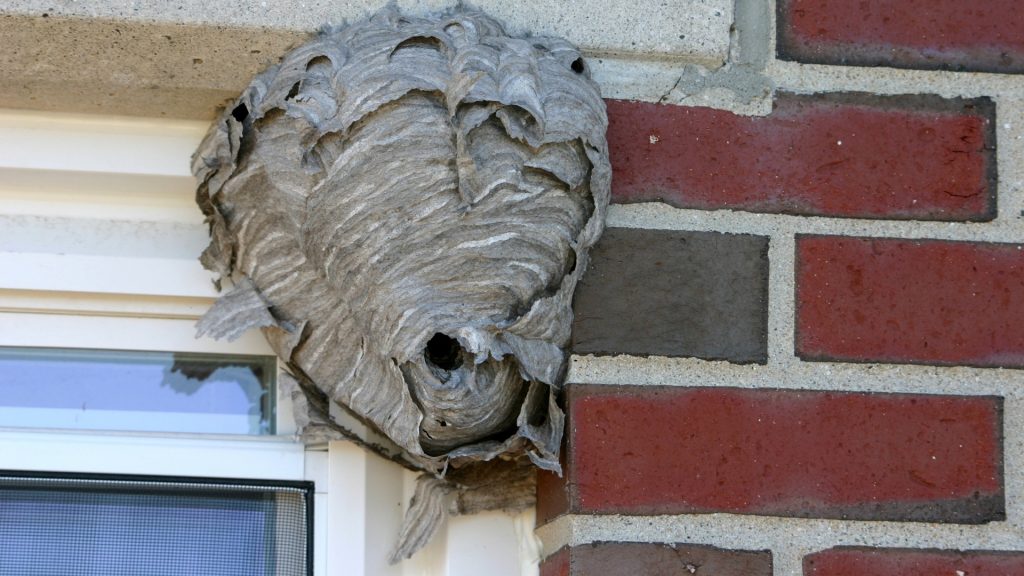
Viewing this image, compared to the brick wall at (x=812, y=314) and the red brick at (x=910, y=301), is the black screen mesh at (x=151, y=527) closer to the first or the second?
the brick wall at (x=812, y=314)

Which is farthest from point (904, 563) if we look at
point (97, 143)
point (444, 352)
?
point (97, 143)

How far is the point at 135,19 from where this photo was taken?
1.23m

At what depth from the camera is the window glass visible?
4.51 feet

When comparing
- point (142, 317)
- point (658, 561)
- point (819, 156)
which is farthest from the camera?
point (142, 317)

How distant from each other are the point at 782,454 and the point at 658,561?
0.49 ft

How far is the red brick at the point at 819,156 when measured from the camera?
1.25 m

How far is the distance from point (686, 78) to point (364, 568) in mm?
574

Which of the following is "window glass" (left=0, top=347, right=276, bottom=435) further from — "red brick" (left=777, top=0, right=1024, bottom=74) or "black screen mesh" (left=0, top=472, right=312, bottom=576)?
"red brick" (left=777, top=0, right=1024, bottom=74)

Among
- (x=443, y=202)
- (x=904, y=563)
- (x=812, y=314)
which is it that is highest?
(x=443, y=202)

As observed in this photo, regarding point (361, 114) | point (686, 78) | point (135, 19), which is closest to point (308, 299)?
point (361, 114)

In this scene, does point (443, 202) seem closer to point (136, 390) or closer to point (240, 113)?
point (240, 113)

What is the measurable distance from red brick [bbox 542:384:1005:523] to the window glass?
0.39 m

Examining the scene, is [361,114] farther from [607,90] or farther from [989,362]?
[989,362]

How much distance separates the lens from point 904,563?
118 centimetres
